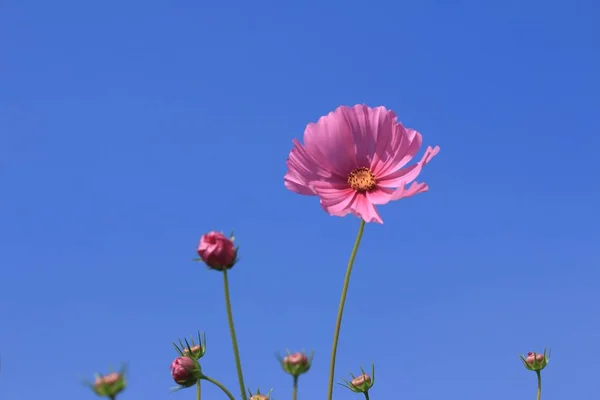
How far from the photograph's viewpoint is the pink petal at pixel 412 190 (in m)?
3.40

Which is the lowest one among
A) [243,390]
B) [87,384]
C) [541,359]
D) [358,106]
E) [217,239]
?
[87,384]

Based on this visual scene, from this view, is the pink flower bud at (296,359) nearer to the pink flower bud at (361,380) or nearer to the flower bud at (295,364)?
the flower bud at (295,364)

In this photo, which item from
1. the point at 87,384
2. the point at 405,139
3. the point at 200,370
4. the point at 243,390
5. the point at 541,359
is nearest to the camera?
the point at 87,384

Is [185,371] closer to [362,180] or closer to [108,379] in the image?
[108,379]

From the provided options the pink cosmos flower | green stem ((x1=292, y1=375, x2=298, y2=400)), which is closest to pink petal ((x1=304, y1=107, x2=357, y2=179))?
the pink cosmos flower

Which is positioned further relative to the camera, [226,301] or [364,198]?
[364,198]

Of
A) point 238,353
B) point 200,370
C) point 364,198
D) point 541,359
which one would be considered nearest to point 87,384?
point 238,353

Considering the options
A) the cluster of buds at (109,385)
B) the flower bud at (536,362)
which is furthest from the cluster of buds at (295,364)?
the flower bud at (536,362)

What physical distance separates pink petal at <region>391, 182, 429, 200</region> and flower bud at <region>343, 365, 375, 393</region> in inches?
36.5

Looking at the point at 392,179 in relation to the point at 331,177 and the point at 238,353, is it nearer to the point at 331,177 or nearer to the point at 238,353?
the point at 331,177

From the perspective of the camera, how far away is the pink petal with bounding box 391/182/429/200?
340 cm

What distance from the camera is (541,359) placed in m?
4.66

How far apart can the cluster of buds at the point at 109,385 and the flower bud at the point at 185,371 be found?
0.94 m

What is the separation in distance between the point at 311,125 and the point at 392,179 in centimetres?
46
